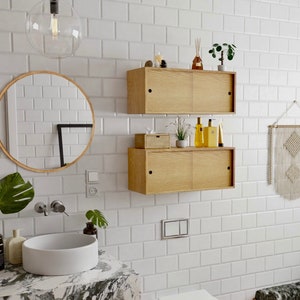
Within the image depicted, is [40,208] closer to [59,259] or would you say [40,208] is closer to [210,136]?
[59,259]

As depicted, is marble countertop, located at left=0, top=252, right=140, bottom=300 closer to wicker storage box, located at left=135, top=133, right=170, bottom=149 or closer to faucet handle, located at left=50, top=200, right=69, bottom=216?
faucet handle, located at left=50, top=200, right=69, bottom=216

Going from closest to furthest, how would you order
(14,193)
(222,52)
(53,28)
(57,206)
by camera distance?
(53,28) < (14,193) < (57,206) < (222,52)

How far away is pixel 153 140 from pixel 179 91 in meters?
0.36

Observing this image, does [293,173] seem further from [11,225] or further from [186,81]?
[11,225]

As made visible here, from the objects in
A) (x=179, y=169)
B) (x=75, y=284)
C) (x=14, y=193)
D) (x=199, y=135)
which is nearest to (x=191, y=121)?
(x=199, y=135)

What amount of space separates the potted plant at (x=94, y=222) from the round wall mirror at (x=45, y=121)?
0.34 m

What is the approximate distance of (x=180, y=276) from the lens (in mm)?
3236

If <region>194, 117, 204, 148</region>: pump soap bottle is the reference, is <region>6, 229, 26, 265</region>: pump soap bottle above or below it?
below

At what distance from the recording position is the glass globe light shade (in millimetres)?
1937

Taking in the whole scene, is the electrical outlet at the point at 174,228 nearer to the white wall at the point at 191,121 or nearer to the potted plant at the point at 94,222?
the white wall at the point at 191,121

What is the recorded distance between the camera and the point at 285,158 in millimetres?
3592

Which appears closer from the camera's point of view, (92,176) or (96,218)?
(96,218)

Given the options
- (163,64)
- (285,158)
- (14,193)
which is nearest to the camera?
(14,193)

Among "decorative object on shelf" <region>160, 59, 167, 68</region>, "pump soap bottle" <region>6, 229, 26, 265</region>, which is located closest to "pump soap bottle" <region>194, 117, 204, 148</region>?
"decorative object on shelf" <region>160, 59, 167, 68</region>
